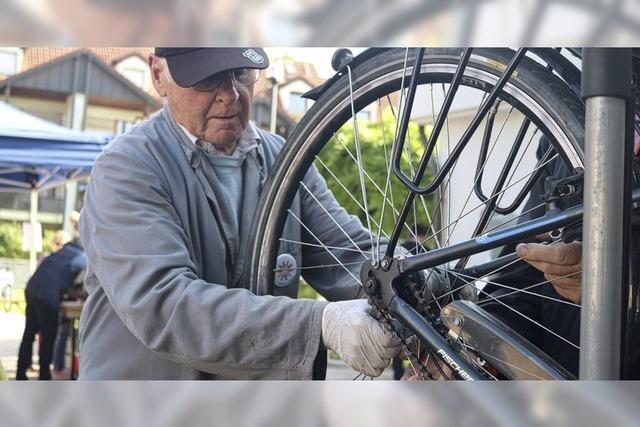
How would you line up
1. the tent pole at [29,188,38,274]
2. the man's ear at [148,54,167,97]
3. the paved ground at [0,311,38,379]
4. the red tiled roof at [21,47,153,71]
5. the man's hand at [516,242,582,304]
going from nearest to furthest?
1. the red tiled roof at [21,47,153,71]
2. the man's hand at [516,242,582,304]
3. the man's ear at [148,54,167,97]
4. the paved ground at [0,311,38,379]
5. the tent pole at [29,188,38,274]

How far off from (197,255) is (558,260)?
549 mm

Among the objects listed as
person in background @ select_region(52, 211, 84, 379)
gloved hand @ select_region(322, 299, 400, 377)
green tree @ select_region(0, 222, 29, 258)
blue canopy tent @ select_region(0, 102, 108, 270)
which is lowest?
person in background @ select_region(52, 211, 84, 379)

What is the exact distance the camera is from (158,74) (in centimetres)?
149

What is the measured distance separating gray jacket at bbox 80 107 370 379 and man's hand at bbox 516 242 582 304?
0.29 meters

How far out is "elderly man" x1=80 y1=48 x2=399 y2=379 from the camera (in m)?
1.20

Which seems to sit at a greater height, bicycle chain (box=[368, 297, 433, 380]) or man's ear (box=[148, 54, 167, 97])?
man's ear (box=[148, 54, 167, 97])

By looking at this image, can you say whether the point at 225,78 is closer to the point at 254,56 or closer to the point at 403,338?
the point at 254,56

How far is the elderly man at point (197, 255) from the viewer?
1.20m

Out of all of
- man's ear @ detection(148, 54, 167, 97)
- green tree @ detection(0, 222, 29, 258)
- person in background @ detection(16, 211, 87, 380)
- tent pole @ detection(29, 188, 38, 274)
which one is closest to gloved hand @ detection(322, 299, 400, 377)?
man's ear @ detection(148, 54, 167, 97)

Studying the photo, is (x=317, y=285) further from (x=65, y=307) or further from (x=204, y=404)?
(x=65, y=307)

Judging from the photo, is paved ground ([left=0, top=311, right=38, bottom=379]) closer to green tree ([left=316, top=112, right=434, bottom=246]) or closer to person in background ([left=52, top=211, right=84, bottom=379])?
person in background ([left=52, top=211, right=84, bottom=379])

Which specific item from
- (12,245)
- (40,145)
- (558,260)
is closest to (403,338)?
(558,260)

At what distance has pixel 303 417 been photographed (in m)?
0.86

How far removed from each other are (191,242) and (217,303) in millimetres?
174
